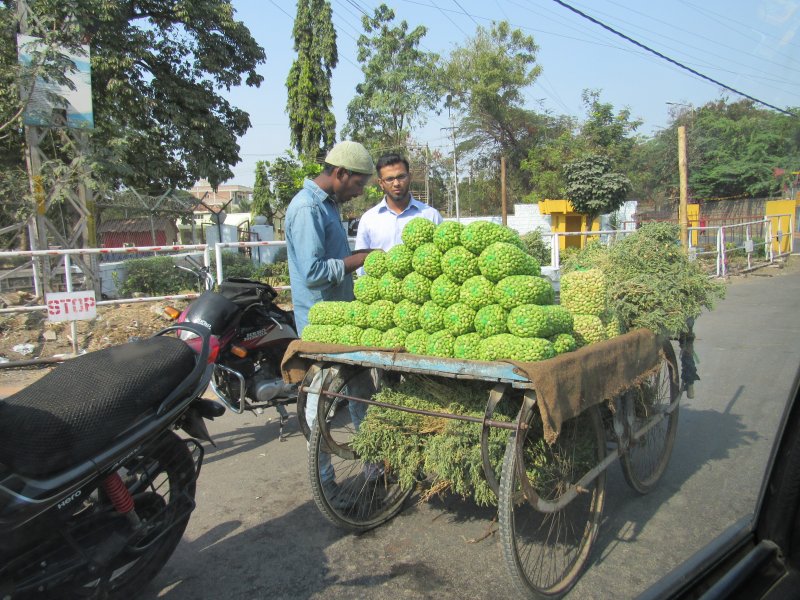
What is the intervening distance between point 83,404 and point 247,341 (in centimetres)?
200

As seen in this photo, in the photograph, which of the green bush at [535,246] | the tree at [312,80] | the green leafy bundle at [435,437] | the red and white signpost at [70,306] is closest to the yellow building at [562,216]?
the tree at [312,80]

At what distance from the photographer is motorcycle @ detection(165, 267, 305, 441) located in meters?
3.90

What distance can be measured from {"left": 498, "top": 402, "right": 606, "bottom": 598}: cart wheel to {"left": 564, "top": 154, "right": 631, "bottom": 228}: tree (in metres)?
19.1

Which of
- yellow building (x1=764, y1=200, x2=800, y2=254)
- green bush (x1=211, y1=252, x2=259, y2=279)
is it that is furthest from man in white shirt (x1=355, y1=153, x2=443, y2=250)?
yellow building (x1=764, y1=200, x2=800, y2=254)

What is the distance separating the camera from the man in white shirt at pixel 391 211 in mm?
3891

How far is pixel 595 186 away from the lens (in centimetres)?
2039

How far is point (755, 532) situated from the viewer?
1.39 meters

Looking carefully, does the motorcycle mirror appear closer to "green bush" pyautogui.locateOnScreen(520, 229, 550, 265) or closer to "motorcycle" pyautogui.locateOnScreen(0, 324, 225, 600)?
"motorcycle" pyautogui.locateOnScreen(0, 324, 225, 600)

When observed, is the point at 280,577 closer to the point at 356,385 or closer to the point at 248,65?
the point at 356,385

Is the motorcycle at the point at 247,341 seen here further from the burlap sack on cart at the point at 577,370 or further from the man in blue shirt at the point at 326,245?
the burlap sack on cart at the point at 577,370

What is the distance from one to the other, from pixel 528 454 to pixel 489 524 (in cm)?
73

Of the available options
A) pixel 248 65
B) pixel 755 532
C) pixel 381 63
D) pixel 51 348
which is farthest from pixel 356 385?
pixel 381 63

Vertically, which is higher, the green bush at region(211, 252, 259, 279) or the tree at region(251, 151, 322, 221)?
the tree at region(251, 151, 322, 221)

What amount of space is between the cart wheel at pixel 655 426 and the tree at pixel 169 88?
49.1ft
